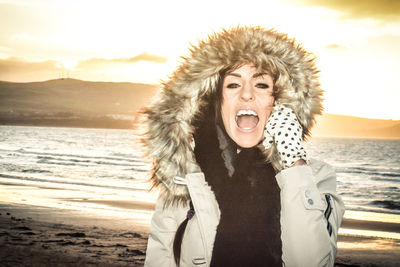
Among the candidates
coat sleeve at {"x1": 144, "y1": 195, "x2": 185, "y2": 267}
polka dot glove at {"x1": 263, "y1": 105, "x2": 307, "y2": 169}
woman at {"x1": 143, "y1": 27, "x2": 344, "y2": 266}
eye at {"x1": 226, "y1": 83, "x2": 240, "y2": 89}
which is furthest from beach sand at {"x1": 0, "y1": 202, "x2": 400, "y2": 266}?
polka dot glove at {"x1": 263, "y1": 105, "x2": 307, "y2": 169}

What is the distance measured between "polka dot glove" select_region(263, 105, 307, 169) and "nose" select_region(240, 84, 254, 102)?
216 mm

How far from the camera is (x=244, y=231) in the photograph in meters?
2.71

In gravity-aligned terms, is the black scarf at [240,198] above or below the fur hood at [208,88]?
below

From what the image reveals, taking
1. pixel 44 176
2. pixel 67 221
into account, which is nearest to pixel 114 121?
pixel 44 176

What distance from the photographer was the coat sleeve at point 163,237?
2.74 meters

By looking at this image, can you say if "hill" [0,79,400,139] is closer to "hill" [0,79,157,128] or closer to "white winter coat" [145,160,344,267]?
"hill" [0,79,157,128]

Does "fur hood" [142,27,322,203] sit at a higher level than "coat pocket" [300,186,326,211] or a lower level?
higher

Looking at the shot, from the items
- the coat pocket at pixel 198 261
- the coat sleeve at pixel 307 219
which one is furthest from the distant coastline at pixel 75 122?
the coat sleeve at pixel 307 219

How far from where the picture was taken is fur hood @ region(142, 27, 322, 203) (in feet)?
9.39

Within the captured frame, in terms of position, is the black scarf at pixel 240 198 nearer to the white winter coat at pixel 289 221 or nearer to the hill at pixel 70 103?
the white winter coat at pixel 289 221

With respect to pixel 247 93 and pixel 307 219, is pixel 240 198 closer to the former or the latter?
pixel 307 219

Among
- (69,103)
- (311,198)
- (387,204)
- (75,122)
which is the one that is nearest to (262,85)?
(311,198)

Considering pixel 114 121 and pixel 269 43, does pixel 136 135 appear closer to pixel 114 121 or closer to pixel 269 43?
pixel 269 43

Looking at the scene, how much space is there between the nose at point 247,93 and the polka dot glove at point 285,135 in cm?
22
